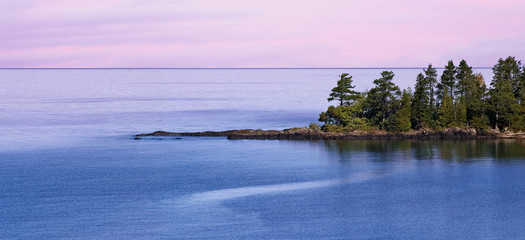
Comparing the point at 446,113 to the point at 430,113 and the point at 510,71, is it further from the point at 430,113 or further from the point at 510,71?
the point at 510,71

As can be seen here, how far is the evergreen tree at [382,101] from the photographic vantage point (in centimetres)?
11456

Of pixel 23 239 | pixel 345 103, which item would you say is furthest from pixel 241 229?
pixel 345 103

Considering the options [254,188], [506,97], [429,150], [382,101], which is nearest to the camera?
[254,188]

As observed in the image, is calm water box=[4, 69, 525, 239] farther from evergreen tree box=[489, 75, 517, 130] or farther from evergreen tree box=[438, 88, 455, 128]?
evergreen tree box=[489, 75, 517, 130]

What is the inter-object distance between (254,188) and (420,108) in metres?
50.0

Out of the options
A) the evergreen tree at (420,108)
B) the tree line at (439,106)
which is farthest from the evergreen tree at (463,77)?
the evergreen tree at (420,108)

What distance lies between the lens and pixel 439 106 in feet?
386

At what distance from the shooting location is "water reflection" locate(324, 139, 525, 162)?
95062 mm

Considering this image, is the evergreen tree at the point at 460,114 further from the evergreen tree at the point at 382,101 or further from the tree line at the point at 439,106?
the evergreen tree at the point at 382,101

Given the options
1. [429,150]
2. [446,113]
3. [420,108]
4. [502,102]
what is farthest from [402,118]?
[502,102]

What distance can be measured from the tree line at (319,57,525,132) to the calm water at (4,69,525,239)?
5890 mm

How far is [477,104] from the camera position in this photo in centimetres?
11300

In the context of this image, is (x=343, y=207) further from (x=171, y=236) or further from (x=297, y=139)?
(x=297, y=139)

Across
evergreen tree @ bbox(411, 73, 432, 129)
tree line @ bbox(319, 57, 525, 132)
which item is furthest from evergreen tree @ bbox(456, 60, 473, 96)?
evergreen tree @ bbox(411, 73, 432, 129)
